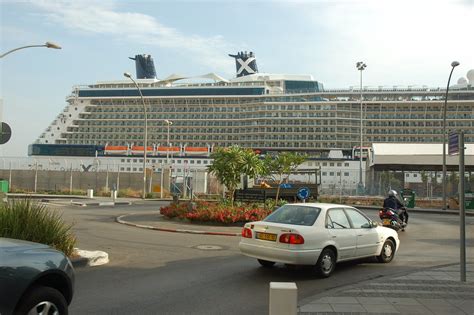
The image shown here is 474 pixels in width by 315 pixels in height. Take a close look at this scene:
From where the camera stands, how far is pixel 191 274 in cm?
809

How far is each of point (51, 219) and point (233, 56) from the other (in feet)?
298

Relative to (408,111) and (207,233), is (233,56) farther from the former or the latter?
(207,233)

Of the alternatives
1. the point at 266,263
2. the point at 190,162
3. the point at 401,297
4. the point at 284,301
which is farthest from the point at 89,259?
the point at 190,162

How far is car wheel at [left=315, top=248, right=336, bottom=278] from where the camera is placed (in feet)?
26.1

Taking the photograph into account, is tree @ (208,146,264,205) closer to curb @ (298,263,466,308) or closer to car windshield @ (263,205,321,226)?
car windshield @ (263,205,321,226)

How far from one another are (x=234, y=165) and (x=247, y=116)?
211 feet

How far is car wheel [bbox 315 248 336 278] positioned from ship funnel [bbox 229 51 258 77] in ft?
288

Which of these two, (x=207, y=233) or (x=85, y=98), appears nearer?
(x=207, y=233)

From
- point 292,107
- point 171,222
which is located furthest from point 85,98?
point 171,222

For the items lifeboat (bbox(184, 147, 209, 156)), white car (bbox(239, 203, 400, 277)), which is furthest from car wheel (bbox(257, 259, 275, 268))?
lifeboat (bbox(184, 147, 209, 156))

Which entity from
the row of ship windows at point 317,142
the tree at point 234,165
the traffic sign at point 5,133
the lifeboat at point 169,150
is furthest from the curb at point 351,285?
the lifeboat at point 169,150

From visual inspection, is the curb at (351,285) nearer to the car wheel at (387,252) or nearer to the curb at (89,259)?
the car wheel at (387,252)

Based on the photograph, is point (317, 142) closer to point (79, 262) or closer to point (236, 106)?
point (236, 106)

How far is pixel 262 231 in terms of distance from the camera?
819 cm
